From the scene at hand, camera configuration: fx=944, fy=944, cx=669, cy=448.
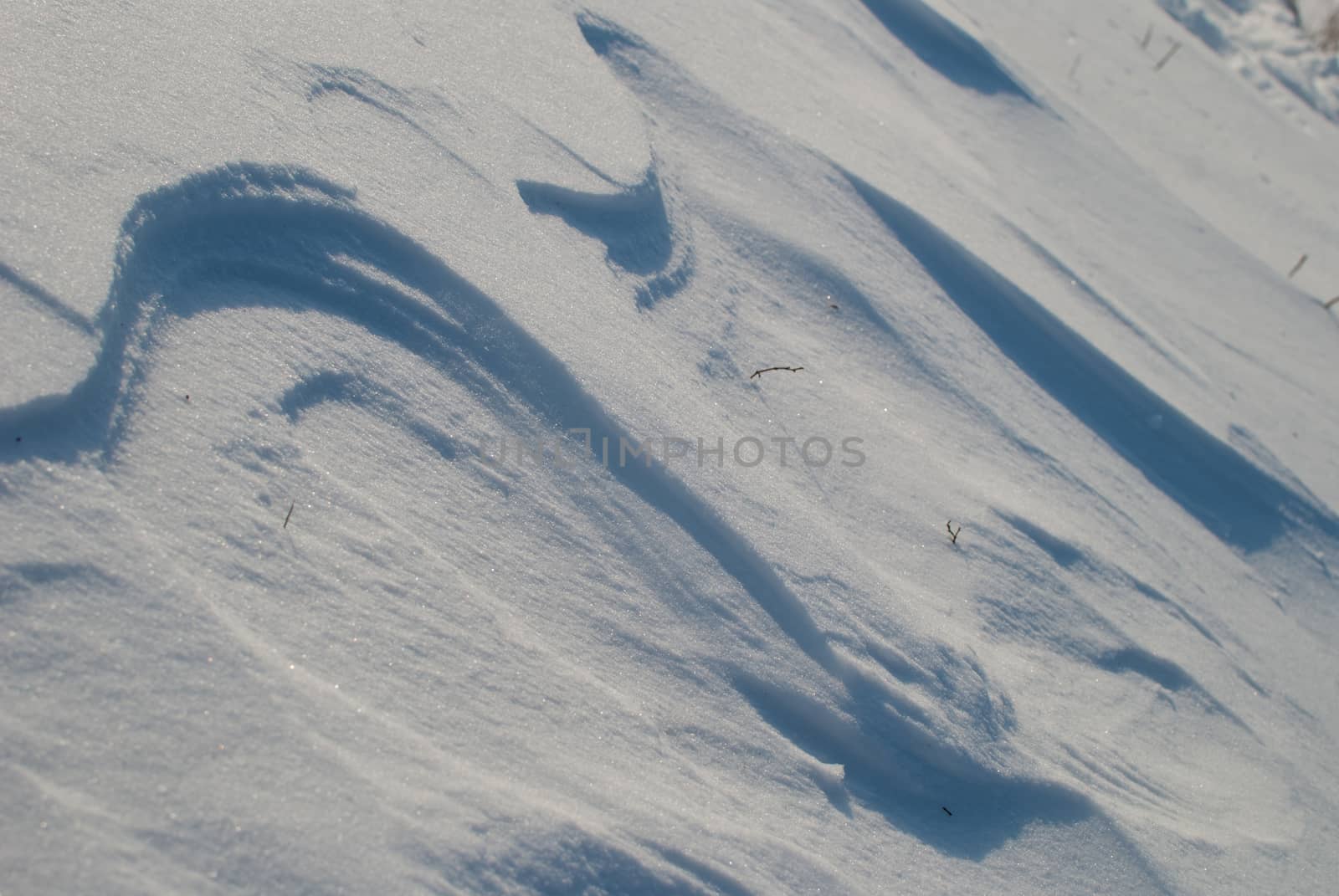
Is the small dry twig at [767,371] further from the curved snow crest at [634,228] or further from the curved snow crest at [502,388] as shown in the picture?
the curved snow crest at [502,388]

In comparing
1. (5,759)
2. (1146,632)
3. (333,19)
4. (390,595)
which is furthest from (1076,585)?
(333,19)

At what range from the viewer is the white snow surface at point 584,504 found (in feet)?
3.26

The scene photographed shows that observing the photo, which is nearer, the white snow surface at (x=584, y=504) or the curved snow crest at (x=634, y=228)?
the white snow surface at (x=584, y=504)

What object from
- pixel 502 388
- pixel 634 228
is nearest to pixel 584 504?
pixel 502 388

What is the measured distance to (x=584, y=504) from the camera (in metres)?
1.39

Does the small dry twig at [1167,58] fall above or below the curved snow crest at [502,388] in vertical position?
above

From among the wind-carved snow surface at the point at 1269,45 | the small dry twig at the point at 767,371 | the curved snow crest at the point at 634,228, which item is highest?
the wind-carved snow surface at the point at 1269,45

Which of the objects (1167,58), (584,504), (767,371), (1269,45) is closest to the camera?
(584,504)

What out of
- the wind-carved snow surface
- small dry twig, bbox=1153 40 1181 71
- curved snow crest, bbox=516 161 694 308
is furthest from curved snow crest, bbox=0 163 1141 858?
the wind-carved snow surface

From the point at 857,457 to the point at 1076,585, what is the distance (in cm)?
47

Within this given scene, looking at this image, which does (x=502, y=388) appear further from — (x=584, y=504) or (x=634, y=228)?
(x=634, y=228)

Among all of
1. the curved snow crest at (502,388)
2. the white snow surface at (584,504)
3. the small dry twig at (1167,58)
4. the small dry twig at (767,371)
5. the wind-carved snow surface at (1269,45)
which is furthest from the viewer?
the wind-carved snow surface at (1269,45)

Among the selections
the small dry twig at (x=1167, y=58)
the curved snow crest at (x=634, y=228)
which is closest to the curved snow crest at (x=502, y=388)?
the curved snow crest at (x=634, y=228)

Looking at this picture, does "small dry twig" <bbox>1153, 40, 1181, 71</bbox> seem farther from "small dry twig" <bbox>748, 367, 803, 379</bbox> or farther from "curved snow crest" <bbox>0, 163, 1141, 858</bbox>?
"curved snow crest" <bbox>0, 163, 1141, 858</bbox>
